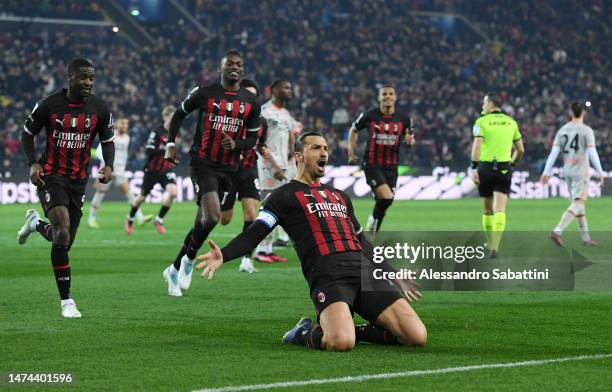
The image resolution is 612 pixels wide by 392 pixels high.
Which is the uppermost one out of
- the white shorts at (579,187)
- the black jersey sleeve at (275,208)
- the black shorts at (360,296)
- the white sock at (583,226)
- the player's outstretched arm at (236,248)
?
the black jersey sleeve at (275,208)

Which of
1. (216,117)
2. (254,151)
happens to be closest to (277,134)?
(254,151)

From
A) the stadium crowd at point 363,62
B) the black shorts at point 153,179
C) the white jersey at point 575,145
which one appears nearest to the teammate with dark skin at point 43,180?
the white jersey at point 575,145

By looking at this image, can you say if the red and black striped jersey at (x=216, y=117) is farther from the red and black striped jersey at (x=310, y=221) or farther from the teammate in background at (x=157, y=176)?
the teammate in background at (x=157, y=176)

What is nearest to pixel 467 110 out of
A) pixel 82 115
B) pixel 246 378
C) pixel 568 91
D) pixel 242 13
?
pixel 568 91

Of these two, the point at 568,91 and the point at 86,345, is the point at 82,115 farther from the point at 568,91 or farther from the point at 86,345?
the point at 568,91

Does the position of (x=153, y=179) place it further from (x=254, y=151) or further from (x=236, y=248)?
(x=236, y=248)

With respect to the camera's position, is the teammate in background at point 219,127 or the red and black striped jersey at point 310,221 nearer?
the red and black striped jersey at point 310,221

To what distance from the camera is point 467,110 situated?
45.6 metres

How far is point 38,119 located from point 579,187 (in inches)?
422

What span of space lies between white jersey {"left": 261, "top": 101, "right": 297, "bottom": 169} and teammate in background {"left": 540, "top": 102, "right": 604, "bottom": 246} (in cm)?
416

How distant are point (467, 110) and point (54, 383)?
4023cm

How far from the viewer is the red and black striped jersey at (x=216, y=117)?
12.2 metres

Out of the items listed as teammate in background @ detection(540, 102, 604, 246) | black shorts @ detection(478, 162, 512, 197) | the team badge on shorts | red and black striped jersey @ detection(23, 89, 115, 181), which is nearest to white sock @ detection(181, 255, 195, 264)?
red and black striped jersey @ detection(23, 89, 115, 181)

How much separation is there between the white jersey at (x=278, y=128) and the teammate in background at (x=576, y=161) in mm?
4164
